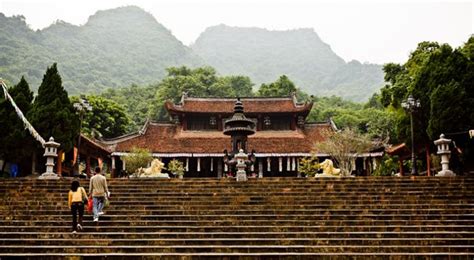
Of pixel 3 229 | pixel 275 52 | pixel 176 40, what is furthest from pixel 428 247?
pixel 275 52

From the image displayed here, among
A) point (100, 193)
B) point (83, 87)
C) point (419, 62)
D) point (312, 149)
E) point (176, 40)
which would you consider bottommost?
point (100, 193)

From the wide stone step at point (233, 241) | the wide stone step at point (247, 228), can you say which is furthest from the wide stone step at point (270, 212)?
the wide stone step at point (233, 241)

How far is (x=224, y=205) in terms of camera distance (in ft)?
38.7

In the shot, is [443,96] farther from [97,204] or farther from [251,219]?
[97,204]

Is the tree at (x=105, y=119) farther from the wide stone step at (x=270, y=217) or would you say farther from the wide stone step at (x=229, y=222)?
the wide stone step at (x=229, y=222)

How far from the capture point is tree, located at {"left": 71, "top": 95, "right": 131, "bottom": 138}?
34.8 m

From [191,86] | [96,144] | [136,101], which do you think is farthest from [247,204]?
[136,101]

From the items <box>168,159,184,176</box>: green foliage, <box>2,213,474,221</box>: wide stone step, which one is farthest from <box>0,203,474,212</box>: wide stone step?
<box>168,159,184,176</box>: green foliage

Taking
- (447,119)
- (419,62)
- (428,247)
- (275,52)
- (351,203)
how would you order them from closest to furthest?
(428,247)
(351,203)
(447,119)
(419,62)
(275,52)

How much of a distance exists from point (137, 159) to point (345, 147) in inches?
440

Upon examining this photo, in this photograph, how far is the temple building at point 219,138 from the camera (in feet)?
88.3

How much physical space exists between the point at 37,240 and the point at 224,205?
445cm

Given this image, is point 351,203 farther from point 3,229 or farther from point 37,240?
point 3,229

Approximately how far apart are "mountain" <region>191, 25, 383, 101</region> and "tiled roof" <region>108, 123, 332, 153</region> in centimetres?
6539
